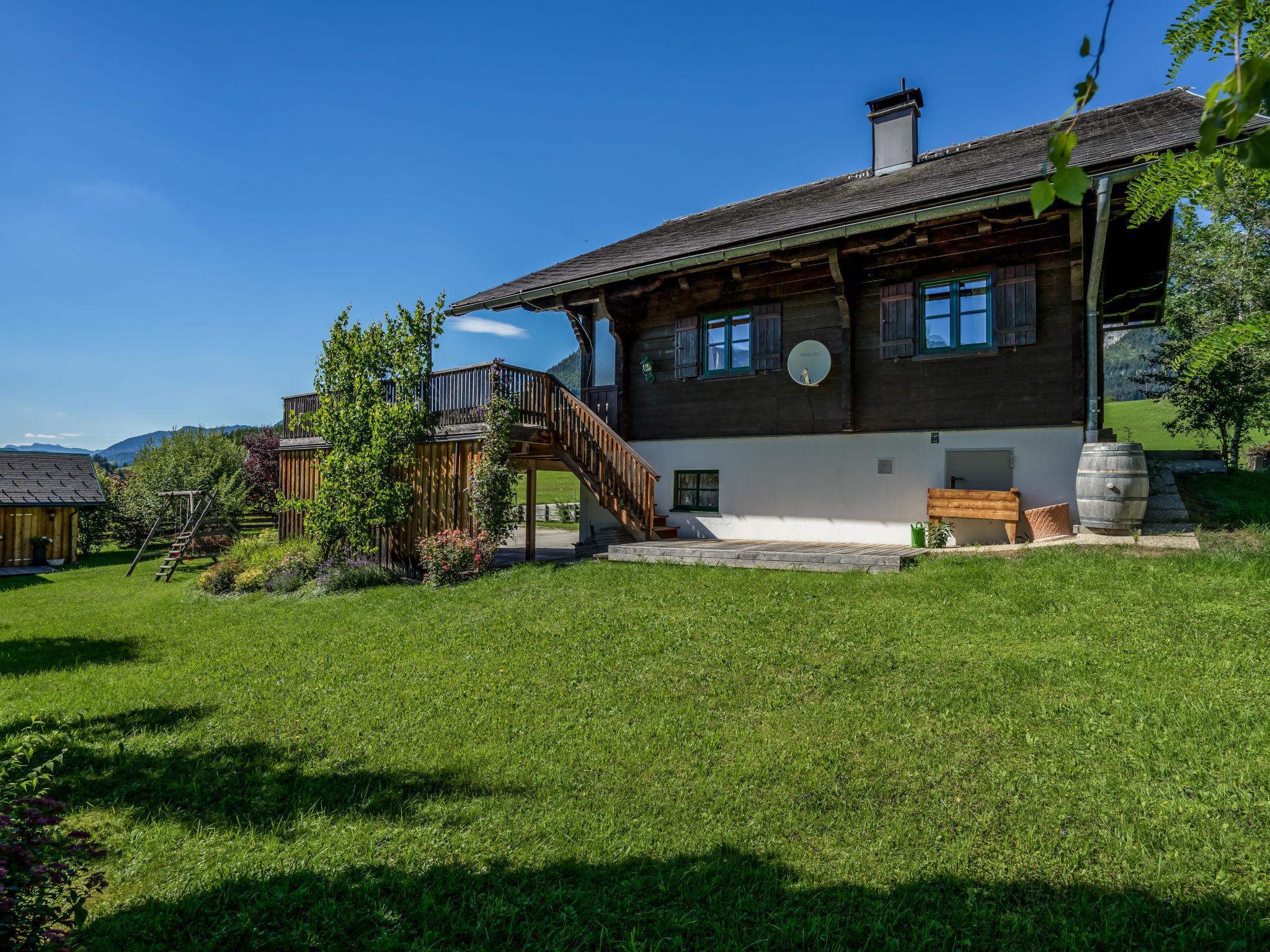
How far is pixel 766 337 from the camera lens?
43.5ft

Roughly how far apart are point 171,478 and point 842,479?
22.6 metres

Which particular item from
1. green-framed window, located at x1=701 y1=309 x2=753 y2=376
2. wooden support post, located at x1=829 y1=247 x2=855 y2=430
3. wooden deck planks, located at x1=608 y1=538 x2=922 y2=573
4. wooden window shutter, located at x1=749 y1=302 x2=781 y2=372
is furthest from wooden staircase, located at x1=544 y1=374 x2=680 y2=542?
wooden support post, located at x1=829 y1=247 x2=855 y2=430

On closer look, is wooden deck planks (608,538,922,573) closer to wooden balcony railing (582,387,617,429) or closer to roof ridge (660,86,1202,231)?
wooden balcony railing (582,387,617,429)

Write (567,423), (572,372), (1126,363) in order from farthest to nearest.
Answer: (1126,363), (572,372), (567,423)

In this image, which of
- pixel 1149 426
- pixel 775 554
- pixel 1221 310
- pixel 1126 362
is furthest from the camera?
pixel 1126 362

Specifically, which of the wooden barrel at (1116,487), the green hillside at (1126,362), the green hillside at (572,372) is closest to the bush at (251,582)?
the green hillside at (572,372)

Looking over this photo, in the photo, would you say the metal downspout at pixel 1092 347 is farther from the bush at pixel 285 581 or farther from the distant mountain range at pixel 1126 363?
the distant mountain range at pixel 1126 363

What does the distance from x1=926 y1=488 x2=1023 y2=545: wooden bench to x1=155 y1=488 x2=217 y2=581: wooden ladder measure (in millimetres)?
15699

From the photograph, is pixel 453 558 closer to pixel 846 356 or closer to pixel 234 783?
pixel 234 783

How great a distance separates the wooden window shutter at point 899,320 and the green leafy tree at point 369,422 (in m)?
8.41

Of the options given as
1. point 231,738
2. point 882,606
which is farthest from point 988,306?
point 231,738

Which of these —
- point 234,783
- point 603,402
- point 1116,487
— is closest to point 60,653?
point 234,783

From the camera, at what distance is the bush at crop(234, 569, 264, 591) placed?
12.9 m

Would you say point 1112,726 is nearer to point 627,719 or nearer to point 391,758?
point 627,719
